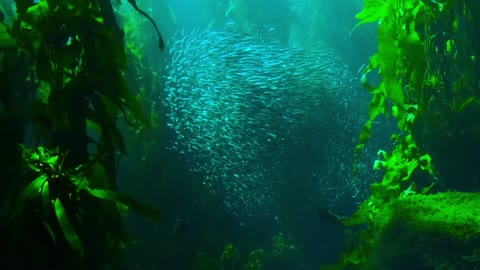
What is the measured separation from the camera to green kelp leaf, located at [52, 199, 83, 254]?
1.86 meters

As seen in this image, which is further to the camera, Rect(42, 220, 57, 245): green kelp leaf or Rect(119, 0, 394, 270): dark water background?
Rect(119, 0, 394, 270): dark water background

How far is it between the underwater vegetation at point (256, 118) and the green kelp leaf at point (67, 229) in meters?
5.12

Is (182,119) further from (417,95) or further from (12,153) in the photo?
(12,153)

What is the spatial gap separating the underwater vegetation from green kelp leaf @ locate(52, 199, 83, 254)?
202 inches

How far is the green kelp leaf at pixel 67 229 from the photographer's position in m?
1.86

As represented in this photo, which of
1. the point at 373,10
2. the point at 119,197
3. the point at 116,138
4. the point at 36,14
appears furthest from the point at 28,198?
the point at 373,10

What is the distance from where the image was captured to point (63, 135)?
7.36 ft

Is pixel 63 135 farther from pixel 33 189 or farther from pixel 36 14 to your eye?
pixel 36 14

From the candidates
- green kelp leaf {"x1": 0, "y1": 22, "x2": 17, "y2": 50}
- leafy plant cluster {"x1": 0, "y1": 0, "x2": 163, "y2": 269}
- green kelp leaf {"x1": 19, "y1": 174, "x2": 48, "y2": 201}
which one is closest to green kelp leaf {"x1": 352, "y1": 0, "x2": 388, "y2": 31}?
leafy plant cluster {"x1": 0, "y1": 0, "x2": 163, "y2": 269}

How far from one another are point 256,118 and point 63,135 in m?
5.84

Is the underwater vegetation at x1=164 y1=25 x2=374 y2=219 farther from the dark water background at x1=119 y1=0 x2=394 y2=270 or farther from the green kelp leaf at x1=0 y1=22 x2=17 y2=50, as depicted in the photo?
the green kelp leaf at x1=0 y1=22 x2=17 y2=50

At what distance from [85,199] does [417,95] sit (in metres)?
2.89

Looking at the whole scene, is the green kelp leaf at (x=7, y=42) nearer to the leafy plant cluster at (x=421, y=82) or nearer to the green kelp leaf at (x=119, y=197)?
the green kelp leaf at (x=119, y=197)

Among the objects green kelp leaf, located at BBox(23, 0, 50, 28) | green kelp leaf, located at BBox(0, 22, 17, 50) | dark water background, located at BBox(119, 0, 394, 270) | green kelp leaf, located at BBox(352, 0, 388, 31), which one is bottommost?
dark water background, located at BBox(119, 0, 394, 270)
